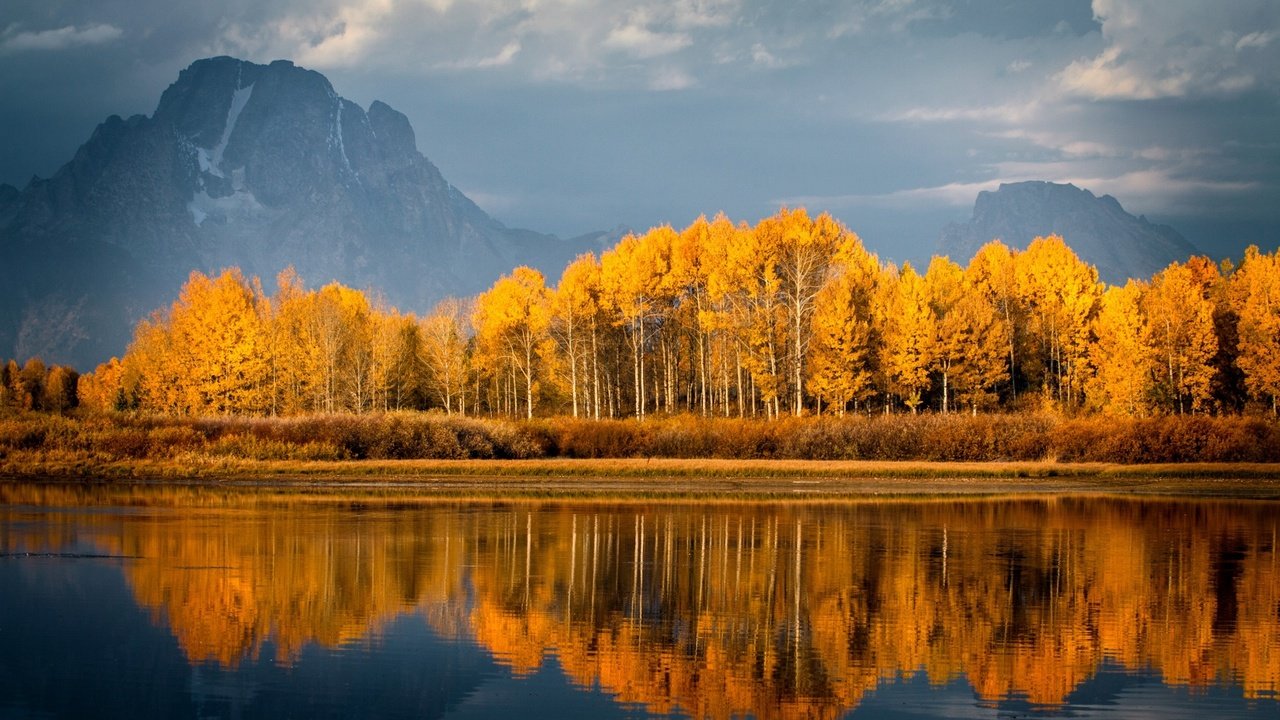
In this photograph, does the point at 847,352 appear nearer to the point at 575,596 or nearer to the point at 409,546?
the point at 409,546

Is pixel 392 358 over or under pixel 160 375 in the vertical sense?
over

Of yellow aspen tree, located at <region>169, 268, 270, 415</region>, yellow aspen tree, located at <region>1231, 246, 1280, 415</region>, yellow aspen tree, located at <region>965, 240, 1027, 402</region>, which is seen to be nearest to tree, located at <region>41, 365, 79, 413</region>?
yellow aspen tree, located at <region>169, 268, 270, 415</region>

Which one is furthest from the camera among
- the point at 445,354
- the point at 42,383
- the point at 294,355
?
the point at 42,383

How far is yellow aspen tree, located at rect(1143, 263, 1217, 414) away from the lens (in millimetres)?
74188

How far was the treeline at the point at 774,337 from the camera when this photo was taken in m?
71.3

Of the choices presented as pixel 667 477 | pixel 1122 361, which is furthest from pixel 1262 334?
pixel 667 477

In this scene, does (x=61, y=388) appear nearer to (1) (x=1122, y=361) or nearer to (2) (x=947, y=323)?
(2) (x=947, y=323)

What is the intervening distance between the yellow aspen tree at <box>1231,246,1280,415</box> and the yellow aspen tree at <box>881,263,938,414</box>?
1824 centimetres

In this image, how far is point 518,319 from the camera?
8475cm

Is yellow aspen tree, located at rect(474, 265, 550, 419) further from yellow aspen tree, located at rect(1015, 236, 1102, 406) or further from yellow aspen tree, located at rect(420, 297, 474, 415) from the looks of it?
yellow aspen tree, located at rect(1015, 236, 1102, 406)

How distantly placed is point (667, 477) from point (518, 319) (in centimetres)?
3860

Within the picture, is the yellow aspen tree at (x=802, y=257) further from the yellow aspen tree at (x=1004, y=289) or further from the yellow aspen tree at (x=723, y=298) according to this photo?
the yellow aspen tree at (x=1004, y=289)

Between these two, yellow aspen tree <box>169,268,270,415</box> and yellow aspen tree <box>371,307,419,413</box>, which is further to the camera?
yellow aspen tree <box>371,307,419,413</box>

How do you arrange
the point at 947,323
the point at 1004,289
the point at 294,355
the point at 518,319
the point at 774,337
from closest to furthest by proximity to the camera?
1. the point at 774,337
2. the point at 947,323
3. the point at 518,319
4. the point at 294,355
5. the point at 1004,289
